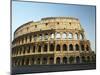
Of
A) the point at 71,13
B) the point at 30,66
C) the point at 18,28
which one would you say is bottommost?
the point at 30,66

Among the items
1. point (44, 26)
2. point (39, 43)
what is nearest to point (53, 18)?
point (44, 26)

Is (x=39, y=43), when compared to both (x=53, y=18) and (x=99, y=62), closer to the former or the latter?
(x=53, y=18)

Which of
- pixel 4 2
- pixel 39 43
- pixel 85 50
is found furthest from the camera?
pixel 85 50

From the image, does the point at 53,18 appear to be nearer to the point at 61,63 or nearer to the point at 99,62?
the point at 61,63

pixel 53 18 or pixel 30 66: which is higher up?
pixel 53 18

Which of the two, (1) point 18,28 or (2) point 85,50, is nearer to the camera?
(1) point 18,28

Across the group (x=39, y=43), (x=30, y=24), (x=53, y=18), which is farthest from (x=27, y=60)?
(x=53, y=18)

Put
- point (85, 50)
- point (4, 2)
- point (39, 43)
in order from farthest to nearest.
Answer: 1. point (85, 50)
2. point (39, 43)
3. point (4, 2)
